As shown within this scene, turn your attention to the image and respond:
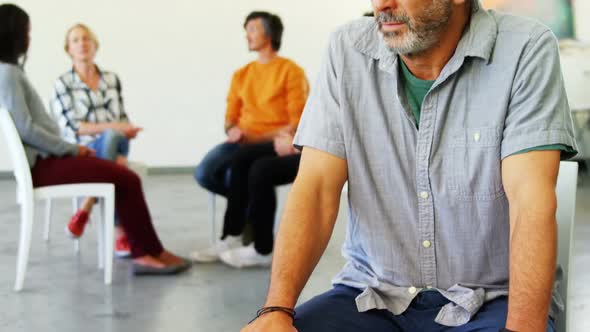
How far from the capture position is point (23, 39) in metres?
3.94

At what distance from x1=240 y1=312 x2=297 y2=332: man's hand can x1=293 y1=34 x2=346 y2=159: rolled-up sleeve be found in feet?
1.13

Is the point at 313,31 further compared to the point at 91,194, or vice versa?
the point at 313,31

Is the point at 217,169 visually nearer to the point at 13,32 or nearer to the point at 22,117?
the point at 22,117

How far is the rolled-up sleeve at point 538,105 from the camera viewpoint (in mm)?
1394

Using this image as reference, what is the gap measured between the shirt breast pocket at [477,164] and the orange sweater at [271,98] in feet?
9.64

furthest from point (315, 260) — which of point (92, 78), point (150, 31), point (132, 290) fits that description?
point (150, 31)

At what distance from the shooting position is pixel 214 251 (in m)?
4.30

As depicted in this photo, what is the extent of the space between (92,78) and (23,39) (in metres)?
0.80

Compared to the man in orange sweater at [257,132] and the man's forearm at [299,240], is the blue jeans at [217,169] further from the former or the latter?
the man's forearm at [299,240]

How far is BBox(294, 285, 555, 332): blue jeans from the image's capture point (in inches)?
56.3

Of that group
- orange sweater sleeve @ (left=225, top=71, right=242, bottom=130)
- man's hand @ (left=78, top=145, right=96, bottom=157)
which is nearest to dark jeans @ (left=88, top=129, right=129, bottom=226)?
man's hand @ (left=78, top=145, right=96, bottom=157)

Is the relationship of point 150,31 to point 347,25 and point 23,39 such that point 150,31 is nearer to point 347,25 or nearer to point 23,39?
point 23,39

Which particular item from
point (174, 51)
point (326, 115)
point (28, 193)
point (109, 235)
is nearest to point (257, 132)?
point (109, 235)

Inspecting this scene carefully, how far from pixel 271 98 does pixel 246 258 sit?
918 mm
